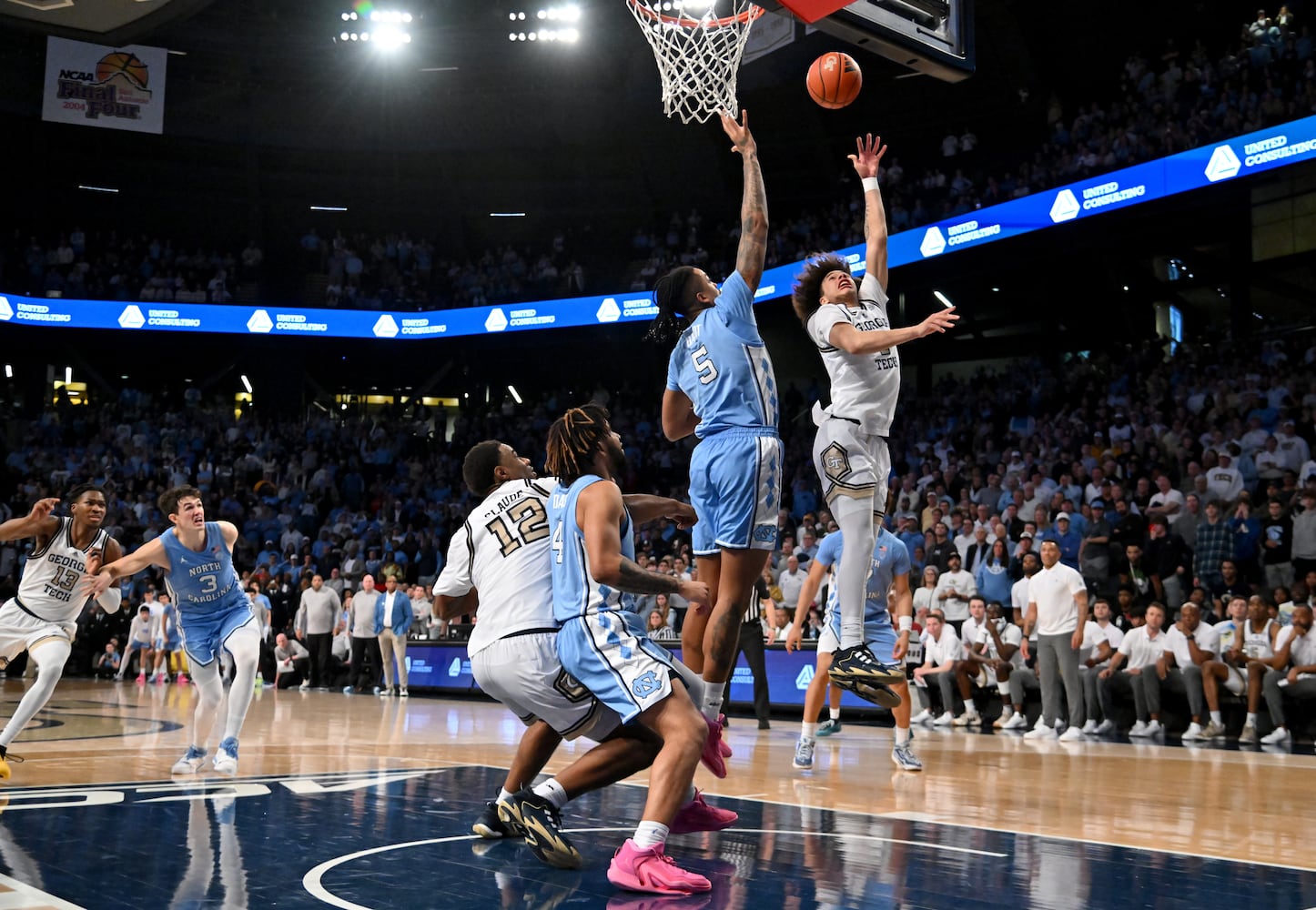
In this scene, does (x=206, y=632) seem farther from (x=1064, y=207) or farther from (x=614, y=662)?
(x=1064, y=207)

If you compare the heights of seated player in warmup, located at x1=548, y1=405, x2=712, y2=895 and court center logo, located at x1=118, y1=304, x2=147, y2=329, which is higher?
court center logo, located at x1=118, y1=304, x2=147, y2=329

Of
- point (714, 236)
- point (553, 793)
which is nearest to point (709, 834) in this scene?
point (553, 793)

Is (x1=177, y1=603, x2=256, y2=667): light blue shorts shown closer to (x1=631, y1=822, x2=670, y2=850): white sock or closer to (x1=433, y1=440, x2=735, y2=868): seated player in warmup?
(x1=433, y1=440, x2=735, y2=868): seated player in warmup

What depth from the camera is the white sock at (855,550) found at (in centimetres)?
605

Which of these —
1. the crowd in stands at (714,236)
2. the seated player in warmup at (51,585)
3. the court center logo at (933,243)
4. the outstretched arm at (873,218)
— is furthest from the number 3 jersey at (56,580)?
the court center logo at (933,243)

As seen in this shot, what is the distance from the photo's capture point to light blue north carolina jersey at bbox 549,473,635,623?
4.30m

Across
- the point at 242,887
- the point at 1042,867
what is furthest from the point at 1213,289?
the point at 242,887

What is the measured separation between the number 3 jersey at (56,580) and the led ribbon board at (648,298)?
48.4ft

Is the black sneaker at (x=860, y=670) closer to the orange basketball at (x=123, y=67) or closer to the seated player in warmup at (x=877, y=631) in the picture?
the seated player in warmup at (x=877, y=631)

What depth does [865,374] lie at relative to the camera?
6.32 m

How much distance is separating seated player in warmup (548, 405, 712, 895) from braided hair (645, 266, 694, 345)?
51.6 inches

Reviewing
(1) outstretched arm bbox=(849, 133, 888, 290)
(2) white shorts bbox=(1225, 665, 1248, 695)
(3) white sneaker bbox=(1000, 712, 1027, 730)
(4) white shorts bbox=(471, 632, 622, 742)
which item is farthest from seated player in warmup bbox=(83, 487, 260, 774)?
(2) white shorts bbox=(1225, 665, 1248, 695)

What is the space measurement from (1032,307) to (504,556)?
20.8m

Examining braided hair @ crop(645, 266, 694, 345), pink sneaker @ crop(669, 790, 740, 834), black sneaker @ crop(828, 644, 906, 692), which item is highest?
braided hair @ crop(645, 266, 694, 345)
